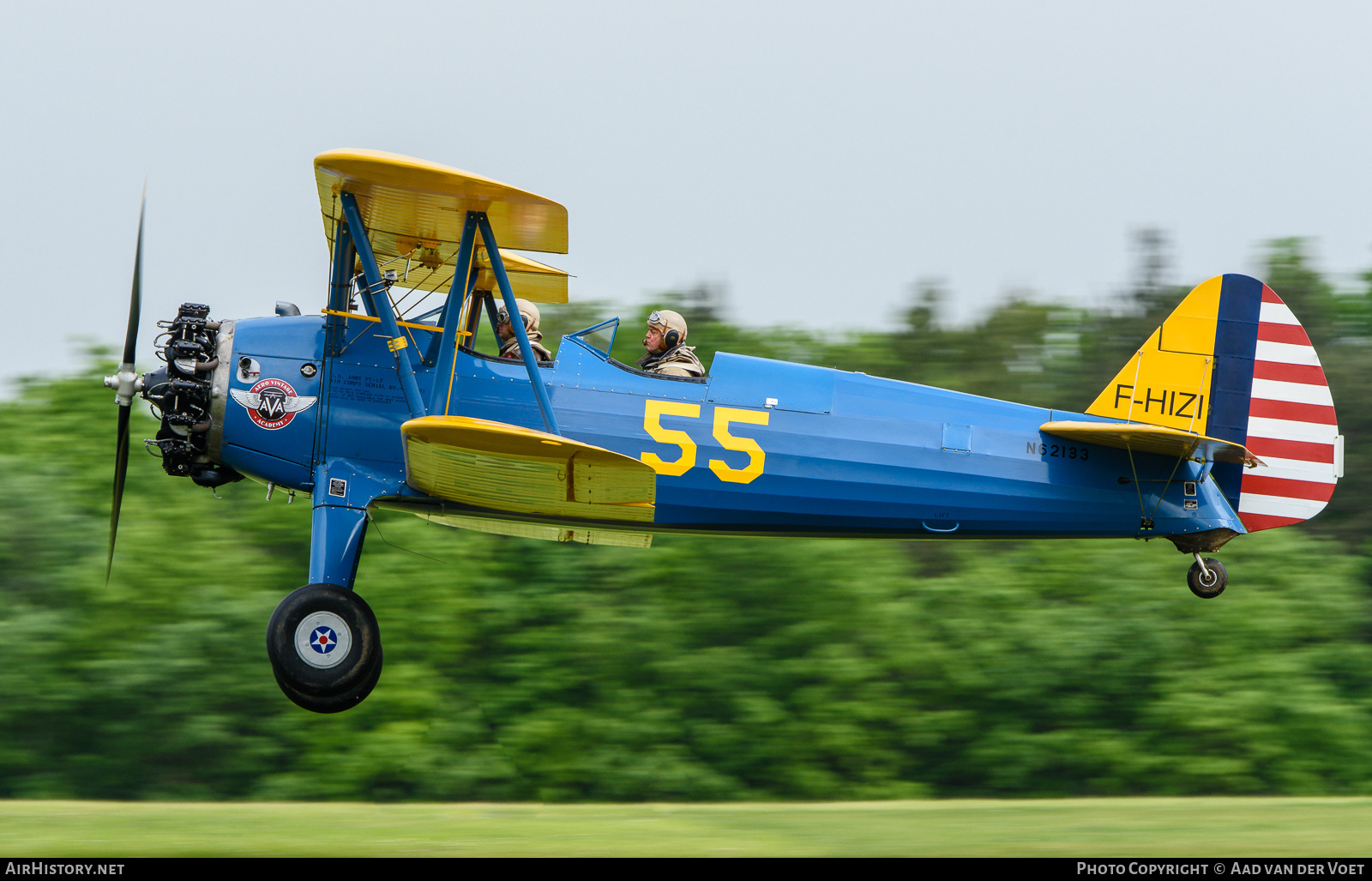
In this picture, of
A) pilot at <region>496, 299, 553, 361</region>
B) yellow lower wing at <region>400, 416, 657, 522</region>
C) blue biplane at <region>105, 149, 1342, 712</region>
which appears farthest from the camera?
pilot at <region>496, 299, 553, 361</region>

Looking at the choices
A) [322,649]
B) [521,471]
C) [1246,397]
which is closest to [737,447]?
[521,471]

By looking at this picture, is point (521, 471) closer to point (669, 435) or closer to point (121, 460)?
point (669, 435)

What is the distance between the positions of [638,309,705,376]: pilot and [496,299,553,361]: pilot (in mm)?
640

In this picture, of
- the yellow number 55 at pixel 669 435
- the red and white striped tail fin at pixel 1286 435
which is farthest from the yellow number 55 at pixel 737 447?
the red and white striped tail fin at pixel 1286 435

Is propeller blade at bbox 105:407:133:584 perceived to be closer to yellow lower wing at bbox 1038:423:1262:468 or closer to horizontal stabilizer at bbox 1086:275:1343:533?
yellow lower wing at bbox 1038:423:1262:468

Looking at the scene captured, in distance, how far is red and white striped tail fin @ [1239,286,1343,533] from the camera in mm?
7852

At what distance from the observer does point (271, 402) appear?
7.10 meters

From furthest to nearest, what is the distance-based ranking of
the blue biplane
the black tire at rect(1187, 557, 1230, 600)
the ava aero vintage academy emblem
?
the black tire at rect(1187, 557, 1230, 600), the ava aero vintage academy emblem, the blue biplane

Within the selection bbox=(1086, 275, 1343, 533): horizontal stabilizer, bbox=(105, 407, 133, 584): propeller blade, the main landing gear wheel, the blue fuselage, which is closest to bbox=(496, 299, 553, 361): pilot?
the blue fuselage

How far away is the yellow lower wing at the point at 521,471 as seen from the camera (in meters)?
6.03

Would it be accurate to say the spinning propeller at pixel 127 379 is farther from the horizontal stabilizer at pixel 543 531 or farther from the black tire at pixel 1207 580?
the black tire at pixel 1207 580

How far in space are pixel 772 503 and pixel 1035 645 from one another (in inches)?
446

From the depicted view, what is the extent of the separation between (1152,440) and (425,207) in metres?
4.61
